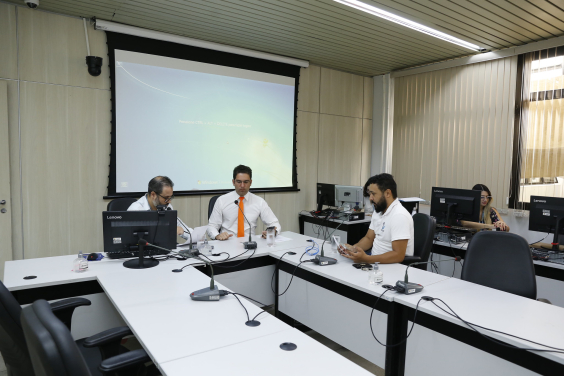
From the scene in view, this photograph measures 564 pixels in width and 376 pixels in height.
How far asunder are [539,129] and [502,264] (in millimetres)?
3095

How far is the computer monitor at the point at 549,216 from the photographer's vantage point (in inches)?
121

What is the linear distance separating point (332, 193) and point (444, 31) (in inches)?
95.9

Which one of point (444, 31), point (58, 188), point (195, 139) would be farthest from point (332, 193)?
point (58, 188)

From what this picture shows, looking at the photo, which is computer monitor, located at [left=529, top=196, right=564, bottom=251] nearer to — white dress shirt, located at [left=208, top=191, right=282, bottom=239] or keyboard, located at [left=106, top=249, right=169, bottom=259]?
white dress shirt, located at [left=208, top=191, right=282, bottom=239]

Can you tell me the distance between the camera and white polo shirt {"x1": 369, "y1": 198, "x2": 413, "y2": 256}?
267 centimetres

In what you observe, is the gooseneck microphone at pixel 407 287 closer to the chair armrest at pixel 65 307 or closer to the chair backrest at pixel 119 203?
the chair armrest at pixel 65 307

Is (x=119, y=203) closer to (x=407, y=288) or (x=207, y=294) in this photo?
(x=207, y=294)

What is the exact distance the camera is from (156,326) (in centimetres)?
158

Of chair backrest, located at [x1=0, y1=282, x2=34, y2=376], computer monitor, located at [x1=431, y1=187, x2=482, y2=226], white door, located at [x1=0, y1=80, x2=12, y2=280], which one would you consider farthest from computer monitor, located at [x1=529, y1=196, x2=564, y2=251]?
white door, located at [x1=0, y1=80, x2=12, y2=280]

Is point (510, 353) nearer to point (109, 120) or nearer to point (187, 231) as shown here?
point (187, 231)

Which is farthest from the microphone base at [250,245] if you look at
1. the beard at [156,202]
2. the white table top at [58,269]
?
the beard at [156,202]

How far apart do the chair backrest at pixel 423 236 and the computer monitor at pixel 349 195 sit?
1462mm

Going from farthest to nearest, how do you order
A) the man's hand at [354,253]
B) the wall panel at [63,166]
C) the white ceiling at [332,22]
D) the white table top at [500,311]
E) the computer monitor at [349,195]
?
the computer monitor at [349,195] → the wall panel at [63,166] → the white ceiling at [332,22] → the man's hand at [354,253] → the white table top at [500,311]

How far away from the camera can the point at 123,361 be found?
4.48 feet
